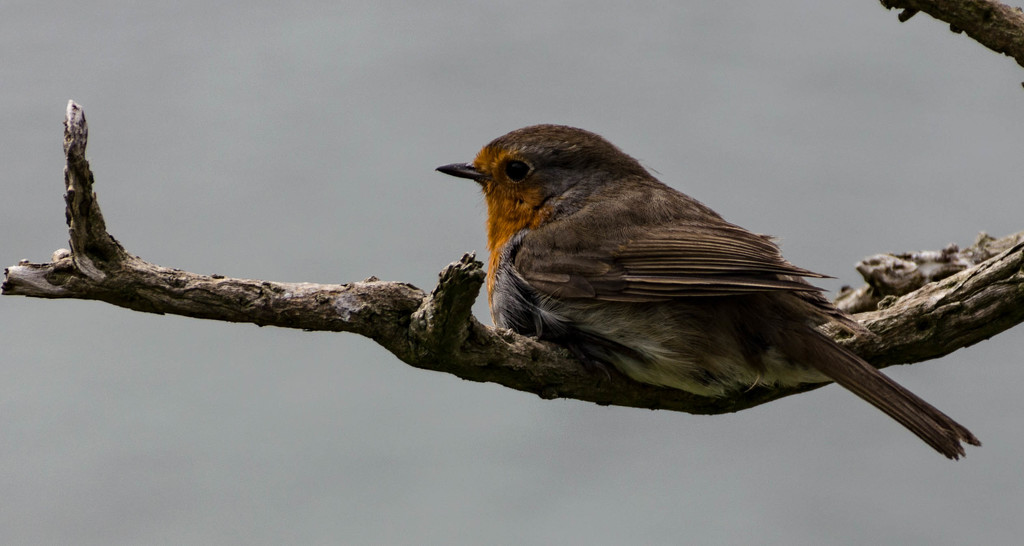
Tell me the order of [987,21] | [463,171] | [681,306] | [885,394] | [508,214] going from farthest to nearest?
[463,171], [508,214], [987,21], [681,306], [885,394]

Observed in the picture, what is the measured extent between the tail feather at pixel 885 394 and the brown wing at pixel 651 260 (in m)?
0.22

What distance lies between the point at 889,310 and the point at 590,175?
137 cm

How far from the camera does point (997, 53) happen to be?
4.28m

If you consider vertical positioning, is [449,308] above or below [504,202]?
below

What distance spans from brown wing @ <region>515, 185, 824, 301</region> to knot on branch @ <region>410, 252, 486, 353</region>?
0.81m

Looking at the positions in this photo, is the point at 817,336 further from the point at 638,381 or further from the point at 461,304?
the point at 461,304

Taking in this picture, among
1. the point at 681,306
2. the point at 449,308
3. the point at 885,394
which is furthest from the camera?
the point at 681,306

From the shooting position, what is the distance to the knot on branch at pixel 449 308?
9.67 feet

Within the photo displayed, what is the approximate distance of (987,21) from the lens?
4.20 metres

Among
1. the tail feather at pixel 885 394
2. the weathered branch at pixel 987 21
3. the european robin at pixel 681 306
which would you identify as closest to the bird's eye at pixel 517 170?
the european robin at pixel 681 306

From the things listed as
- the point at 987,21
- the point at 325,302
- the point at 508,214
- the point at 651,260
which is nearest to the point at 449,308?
the point at 325,302

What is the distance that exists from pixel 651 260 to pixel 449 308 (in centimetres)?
112

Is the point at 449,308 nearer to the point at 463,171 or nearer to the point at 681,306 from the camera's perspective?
the point at 681,306

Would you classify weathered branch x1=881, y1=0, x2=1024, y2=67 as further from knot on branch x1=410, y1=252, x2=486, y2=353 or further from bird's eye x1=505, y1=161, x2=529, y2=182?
knot on branch x1=410, y1=252, x2=486, y2=353
